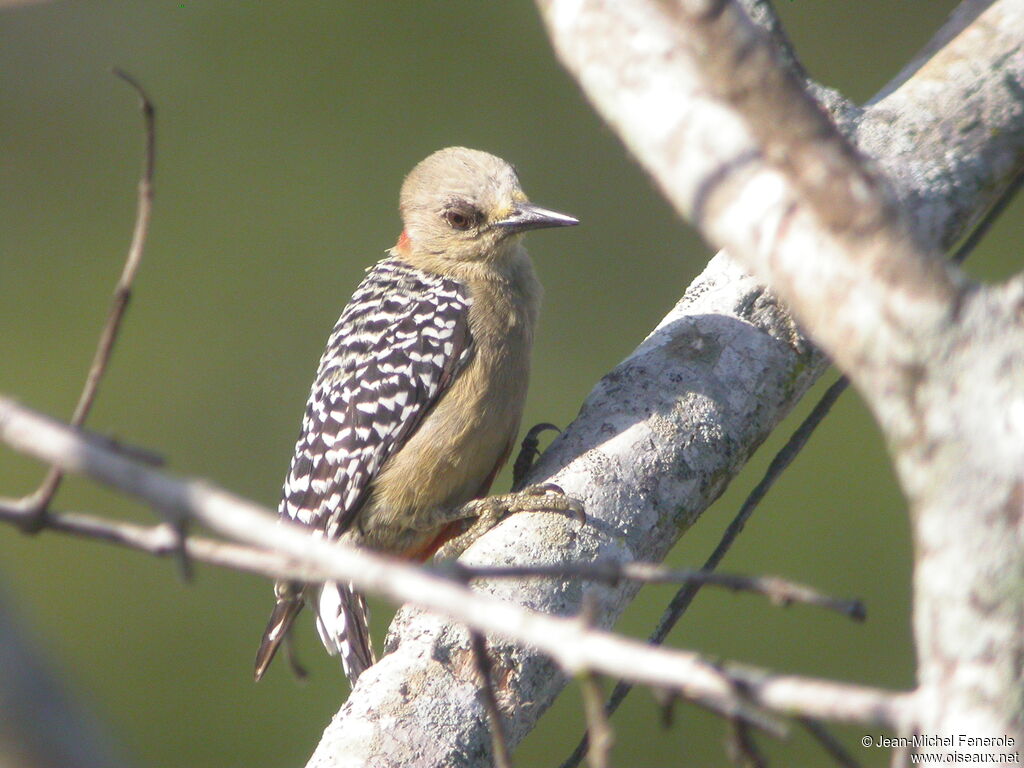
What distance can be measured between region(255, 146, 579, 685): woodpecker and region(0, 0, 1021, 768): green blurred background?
2490 mm

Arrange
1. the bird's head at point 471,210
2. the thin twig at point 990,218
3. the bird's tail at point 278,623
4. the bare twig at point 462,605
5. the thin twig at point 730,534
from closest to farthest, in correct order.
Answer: the bare twig at point 462,605
the thin twig at point 730,534
the thin twig at point 990,218
the bird's tail at point 278,623
the bird's head at point 471,210

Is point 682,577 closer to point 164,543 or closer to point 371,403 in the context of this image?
point 164,543

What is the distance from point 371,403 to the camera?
4.30m

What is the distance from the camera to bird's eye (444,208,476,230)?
15.4 feet

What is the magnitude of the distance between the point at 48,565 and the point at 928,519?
263 inches

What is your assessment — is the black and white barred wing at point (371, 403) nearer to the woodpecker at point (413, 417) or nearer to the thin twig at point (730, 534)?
the woodpecker at point (413, 417)

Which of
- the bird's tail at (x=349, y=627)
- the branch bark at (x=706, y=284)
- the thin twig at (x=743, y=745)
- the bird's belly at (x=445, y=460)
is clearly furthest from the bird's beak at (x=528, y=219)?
the thin twig at (x=743, y=745)

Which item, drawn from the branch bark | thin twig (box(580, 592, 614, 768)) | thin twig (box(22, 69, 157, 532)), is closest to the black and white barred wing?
the branch bark

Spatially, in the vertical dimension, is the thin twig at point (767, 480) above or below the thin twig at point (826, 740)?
below

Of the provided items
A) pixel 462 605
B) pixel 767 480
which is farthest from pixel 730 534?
pixel 462 605

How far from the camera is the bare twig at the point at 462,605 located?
4.19 ft

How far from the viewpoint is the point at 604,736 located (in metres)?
1.42

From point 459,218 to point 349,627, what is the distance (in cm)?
165

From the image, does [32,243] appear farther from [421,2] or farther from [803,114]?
[803,114]
